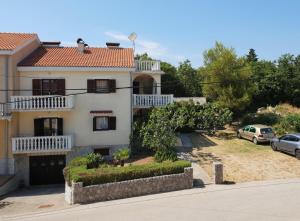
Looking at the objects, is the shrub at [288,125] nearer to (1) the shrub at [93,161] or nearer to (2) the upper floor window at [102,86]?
(2) the upper floor window at [102,86]

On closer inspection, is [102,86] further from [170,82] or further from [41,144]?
[170,82]

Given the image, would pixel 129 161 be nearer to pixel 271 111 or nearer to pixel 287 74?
pixel 271 111

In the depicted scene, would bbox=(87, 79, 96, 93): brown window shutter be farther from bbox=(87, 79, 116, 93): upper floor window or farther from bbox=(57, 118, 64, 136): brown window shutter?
bbox=(57, 118, 64, 136): brown window shutter

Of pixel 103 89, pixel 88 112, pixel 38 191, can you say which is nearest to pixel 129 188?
pixel 38 191

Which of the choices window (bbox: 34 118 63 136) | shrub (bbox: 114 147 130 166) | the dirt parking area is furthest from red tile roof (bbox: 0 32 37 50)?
the dirt parking area

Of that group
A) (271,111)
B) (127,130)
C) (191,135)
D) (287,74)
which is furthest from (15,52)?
(287,74)

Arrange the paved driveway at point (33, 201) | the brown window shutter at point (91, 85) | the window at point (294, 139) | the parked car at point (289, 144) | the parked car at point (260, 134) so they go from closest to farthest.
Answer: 1. the paved driveway at point (33, 201)
2. the parked car at point (289, 144)
3. the window at point (294, 139)
4. the brown window shutter at point (91, 85)
5. the parked car at point (260, 134)

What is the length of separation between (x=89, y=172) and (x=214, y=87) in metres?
20.2

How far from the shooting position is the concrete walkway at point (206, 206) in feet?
46.2

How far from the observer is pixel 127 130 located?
25938 millimetres

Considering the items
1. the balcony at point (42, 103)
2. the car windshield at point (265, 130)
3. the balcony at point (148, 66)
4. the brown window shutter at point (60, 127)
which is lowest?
the car windshield at point (265, 130)

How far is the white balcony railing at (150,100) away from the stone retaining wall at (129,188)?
29.1 feet

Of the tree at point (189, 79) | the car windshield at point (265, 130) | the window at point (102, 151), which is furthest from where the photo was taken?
the tree at point (189, 79)

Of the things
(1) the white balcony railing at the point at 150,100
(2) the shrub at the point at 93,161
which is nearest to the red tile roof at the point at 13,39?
(2) the shrub at the point at 93,161
